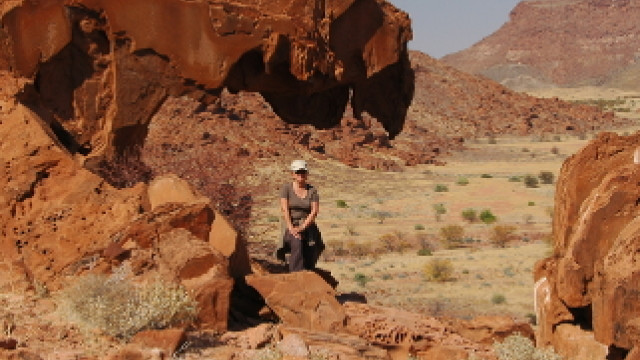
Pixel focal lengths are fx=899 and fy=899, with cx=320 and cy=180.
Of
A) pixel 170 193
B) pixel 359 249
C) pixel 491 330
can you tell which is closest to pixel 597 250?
pixel 491 330

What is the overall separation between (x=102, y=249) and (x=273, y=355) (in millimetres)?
1834

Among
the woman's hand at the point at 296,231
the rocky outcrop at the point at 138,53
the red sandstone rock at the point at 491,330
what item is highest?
the rocky outcrop at the point at 138,53

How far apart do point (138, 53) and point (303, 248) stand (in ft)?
7.96

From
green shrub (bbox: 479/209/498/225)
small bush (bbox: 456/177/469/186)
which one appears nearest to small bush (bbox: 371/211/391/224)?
green shrub (bbox: 479/209/498/225)

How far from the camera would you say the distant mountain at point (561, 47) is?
485ft

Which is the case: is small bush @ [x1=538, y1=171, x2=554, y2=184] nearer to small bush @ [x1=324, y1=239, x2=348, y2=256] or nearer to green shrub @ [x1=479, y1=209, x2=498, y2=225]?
green shrub @ [x1=479, y1=209, x2=498, y2=225]

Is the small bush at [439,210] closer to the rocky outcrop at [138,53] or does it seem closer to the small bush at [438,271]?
the small bush at [438,271]

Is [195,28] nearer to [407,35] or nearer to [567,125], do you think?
[407,35]

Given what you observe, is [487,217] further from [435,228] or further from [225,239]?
[225,239]

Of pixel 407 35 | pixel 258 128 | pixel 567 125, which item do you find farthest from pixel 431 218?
pixel 567 125

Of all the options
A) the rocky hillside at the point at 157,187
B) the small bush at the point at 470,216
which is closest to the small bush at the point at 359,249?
the small bush at the point at 470,216

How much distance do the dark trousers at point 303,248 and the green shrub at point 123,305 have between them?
1930 millimetres

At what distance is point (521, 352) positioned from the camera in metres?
7.87

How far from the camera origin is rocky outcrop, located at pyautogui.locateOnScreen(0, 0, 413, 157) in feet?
27.5
